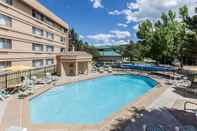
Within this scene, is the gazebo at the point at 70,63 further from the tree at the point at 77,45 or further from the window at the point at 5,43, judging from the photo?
the tree at the point at 77,45

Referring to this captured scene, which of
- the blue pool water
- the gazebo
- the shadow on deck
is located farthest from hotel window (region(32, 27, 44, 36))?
the shadow on deck

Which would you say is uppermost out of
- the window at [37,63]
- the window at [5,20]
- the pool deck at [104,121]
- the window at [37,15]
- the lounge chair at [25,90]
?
the window at [37,15]

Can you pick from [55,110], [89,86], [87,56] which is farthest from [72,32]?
[55,110]

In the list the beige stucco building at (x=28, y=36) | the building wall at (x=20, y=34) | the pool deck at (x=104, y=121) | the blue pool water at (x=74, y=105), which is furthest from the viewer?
the beige stucco building at (x=28, y=36)

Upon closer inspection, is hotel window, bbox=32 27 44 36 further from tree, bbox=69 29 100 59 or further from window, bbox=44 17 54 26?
tree, bbox=69 29 100 59

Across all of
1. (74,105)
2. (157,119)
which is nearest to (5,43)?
(74,105)

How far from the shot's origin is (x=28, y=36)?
23.2 m

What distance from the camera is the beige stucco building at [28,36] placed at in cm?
1845

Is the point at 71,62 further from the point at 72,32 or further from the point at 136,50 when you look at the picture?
the point at 72,32

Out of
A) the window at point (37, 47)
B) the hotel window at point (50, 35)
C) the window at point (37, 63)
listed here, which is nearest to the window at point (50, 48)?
the hotel window at point (50, 35)

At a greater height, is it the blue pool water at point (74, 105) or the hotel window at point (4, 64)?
the hotel window at point (4, 64)

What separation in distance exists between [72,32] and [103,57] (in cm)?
1530

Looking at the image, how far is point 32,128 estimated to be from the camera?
8.07m

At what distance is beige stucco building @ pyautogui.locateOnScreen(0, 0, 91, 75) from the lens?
18.5 m
